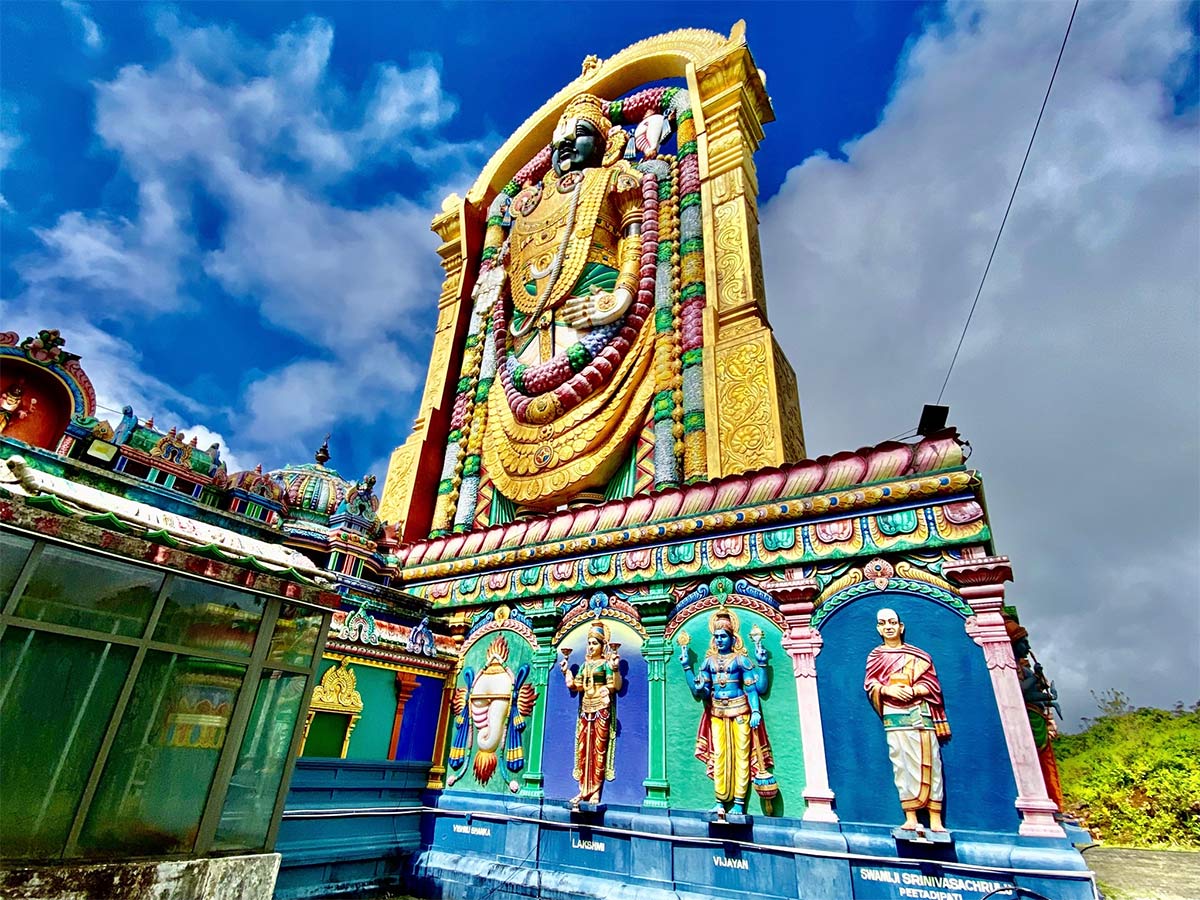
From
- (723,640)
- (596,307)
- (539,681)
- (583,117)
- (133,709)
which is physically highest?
(583,117)

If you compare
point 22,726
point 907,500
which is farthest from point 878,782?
point 22,726

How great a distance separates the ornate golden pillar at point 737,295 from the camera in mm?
8773

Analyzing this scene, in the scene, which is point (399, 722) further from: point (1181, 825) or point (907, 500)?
point (1181, 825)

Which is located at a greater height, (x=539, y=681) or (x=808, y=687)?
(x=539, y=681)

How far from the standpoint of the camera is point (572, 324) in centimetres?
1141

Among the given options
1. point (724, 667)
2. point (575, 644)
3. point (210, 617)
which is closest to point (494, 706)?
point (575, 644)

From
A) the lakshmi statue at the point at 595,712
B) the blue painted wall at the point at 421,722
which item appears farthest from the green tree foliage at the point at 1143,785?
the blue painted wall at the point at 421,722

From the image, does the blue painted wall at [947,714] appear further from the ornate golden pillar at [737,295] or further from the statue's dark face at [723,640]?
the ornate golden pillar at [737,295]

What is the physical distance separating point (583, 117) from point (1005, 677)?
1304 centimetres

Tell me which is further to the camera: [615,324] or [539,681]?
[615,324]

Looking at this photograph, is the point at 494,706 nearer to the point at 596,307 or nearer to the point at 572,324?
the point at 572,324

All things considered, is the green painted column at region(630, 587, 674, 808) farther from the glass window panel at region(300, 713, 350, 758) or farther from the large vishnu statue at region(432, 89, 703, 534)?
the glass window panel at region(300, 713, 350, 758)

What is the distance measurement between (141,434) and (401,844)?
24.4 ft

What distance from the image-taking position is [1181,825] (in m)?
11.1
